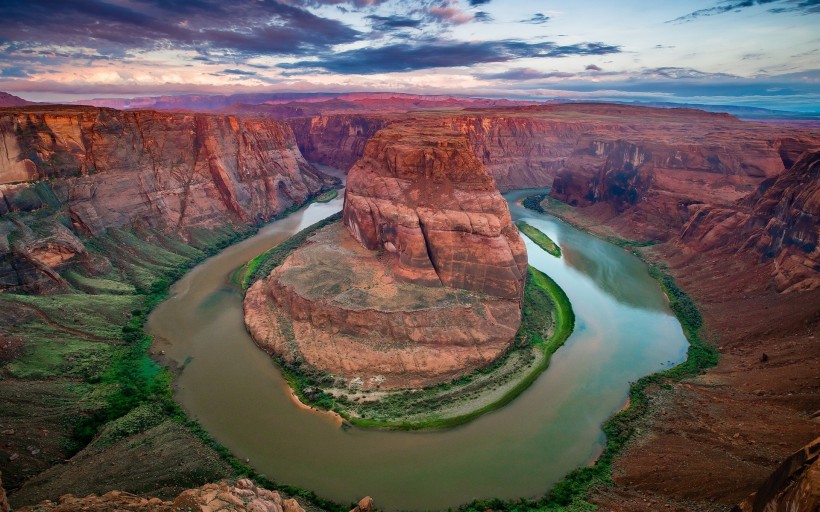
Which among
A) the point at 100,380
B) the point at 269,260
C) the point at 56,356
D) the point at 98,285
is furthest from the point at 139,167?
the point at 100,380

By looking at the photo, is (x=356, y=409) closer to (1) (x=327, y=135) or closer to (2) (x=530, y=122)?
(2) (x=530, y=122)

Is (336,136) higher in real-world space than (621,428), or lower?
higher

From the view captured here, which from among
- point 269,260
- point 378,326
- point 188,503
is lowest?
point 378,326

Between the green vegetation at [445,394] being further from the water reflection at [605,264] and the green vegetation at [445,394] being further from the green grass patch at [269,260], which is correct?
the green grass patch at [269,260]

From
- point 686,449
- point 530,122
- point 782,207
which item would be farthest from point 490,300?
point 530,122

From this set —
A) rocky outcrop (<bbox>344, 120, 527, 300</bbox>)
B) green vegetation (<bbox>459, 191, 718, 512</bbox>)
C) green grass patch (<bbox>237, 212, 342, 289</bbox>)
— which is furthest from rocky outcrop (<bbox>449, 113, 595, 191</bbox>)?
green vegetation (<bbox>459, 191, 718, 512</bbox>)

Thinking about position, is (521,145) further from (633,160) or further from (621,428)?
(621,428)
